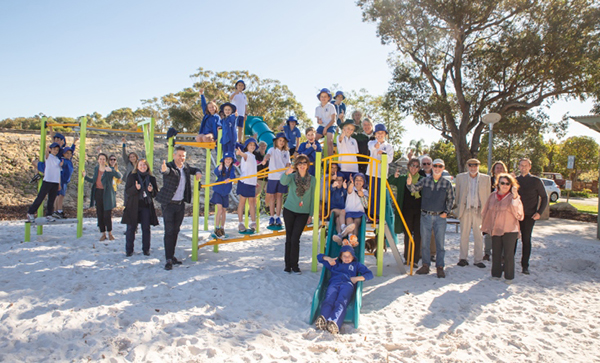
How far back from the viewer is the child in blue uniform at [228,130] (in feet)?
26.9

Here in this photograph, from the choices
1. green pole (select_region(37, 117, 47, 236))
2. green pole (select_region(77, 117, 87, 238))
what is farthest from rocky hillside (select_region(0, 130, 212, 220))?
green pole (select_region(77, 117, 87, 238))

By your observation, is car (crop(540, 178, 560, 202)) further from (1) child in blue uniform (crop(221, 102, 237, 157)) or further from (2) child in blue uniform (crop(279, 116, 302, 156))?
(1) child in blue uniform (crop(221, 102, 237, 157))

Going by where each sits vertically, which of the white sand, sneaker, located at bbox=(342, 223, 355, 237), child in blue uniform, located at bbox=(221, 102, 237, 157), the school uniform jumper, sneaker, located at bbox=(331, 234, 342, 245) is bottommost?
the white sand

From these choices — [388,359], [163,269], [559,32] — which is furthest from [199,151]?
→ [388,359]

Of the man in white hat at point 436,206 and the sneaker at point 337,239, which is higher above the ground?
the man in white hat at point 436,206

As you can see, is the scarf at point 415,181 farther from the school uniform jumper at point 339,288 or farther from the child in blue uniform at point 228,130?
the child in blue uniform at point 228,130

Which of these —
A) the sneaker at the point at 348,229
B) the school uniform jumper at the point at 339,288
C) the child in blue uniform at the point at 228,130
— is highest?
the child in blue uniform at the point at 228,130

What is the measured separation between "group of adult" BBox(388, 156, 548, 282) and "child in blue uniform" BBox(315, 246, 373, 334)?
193 centimetres

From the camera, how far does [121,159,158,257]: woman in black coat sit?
22.3 feet

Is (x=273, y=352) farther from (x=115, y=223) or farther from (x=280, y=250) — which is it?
(x=115, y=223)

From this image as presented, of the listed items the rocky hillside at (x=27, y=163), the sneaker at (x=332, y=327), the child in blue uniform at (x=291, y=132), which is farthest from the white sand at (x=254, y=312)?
the rocky hillside at (x=27, y=163)

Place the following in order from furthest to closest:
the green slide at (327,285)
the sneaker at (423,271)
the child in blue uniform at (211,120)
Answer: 1. the child in blue uniform at (211,120)
2. the sneaker at (423,271)
3. the green slide at (327,285)

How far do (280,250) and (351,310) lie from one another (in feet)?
12.7

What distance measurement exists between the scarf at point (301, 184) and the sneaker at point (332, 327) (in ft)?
8.44
